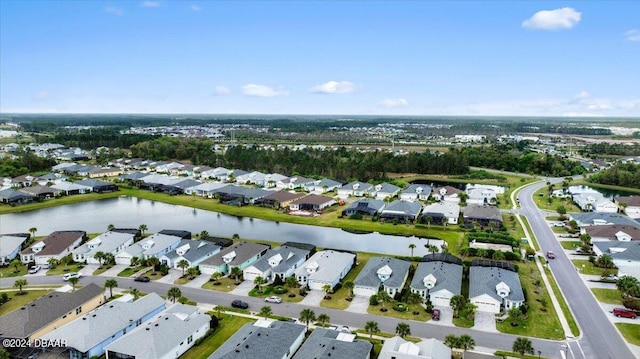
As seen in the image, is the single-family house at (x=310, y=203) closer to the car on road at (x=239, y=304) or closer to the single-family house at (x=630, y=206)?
the car on road at (x=239, y=304)

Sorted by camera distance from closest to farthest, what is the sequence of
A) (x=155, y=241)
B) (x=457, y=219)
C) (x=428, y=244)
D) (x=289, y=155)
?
(x=155, y=241) < (x=428, y=244) < (x=457, y=219) < (x=289, y=155)

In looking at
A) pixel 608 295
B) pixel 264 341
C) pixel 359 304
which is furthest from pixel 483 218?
pixel 264 341

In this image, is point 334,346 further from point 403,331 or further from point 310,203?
point 310,203

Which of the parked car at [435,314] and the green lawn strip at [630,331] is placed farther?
the parked car at [435,314]

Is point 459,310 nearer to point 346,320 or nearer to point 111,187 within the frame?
point 346,320

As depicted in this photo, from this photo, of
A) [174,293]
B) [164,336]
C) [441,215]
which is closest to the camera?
[164,336]

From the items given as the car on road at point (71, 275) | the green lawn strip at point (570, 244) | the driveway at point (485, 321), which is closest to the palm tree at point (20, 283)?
the car on road at point (71, 275)

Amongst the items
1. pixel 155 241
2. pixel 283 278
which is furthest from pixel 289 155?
pixel 283 278
